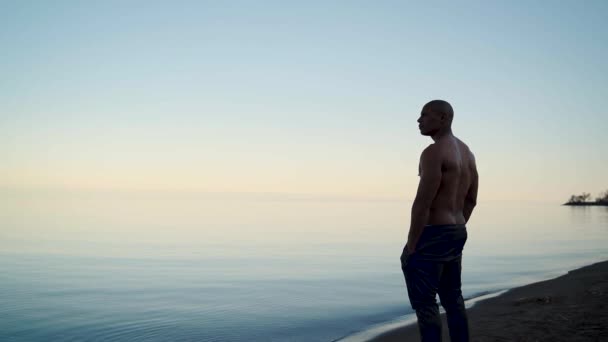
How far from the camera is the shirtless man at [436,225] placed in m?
3.97

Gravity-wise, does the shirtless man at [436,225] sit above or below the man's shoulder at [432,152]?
below

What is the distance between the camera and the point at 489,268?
594 inches

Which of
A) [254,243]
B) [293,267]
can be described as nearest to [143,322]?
[293,267]

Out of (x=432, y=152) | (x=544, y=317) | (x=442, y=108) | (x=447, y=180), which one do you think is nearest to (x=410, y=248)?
(x=447, y=180)

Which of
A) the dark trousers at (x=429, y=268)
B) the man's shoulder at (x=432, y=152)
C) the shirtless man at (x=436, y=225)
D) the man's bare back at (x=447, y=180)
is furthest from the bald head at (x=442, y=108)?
the dark trousers at (x=429, y=268)

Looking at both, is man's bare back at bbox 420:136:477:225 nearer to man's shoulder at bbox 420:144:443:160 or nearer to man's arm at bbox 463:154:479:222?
man's shoulder at bbox 420:144:443:160

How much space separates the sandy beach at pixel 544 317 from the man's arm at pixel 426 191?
2228mm

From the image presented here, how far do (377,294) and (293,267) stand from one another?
207 inches

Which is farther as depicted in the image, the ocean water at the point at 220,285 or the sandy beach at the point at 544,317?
the ocean water at the point at 220,285

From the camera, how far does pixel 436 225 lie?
4.05 m

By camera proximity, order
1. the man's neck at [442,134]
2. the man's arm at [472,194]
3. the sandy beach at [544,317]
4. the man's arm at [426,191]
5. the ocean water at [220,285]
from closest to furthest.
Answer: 1. the man's arm at [426,191]
2. the man's neck at [442,134]
3. the man's arm at [472,194]
4. the sandy beach at [544,317]
5. the ocean water at [220,285]

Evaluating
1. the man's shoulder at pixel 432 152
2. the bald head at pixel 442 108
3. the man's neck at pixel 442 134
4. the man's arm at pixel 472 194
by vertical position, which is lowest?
the man's arm at pixel 472 194

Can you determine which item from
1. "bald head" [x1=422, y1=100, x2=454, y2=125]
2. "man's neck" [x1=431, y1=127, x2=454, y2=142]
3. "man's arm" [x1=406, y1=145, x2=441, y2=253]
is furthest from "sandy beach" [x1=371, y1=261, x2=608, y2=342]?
"bald head" [x1=422, y1=100, x2=454, y2=125]

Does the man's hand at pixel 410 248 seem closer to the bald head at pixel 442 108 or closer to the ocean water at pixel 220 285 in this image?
the bald head at pixel 442 108
